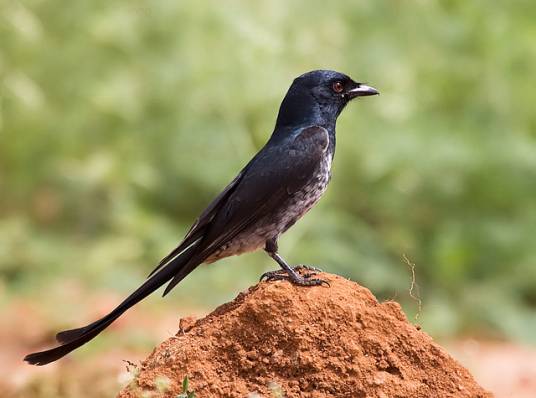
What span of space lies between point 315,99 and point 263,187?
2.11 ft

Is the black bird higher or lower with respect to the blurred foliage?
lower

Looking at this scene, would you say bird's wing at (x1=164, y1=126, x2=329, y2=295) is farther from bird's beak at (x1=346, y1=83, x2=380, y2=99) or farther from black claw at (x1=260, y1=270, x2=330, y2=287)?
bird's beak at (x1=346, y1=83, x2=380, y2=99)

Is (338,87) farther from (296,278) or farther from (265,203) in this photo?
(296,278)

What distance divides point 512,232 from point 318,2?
2726 mm

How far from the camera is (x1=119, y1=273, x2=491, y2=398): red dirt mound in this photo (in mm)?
4340

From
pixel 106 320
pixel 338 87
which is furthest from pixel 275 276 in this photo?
pixel 338 87

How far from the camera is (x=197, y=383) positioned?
433 cm

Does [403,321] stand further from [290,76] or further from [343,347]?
[290,76]

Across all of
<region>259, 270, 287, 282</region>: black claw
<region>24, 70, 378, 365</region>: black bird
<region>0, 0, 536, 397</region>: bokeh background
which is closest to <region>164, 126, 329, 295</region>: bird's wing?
<region>24, 70, 378, 365</region>: black bird

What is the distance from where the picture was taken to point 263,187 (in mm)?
5121

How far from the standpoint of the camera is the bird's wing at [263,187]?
16.5 ft

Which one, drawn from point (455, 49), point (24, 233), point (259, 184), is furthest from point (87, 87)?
point (259, 184)

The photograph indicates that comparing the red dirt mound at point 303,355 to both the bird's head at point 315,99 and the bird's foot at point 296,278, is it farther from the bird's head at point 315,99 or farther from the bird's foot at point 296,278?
the bird's head at point 315,99

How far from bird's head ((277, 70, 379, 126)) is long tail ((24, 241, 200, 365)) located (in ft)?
3.16
